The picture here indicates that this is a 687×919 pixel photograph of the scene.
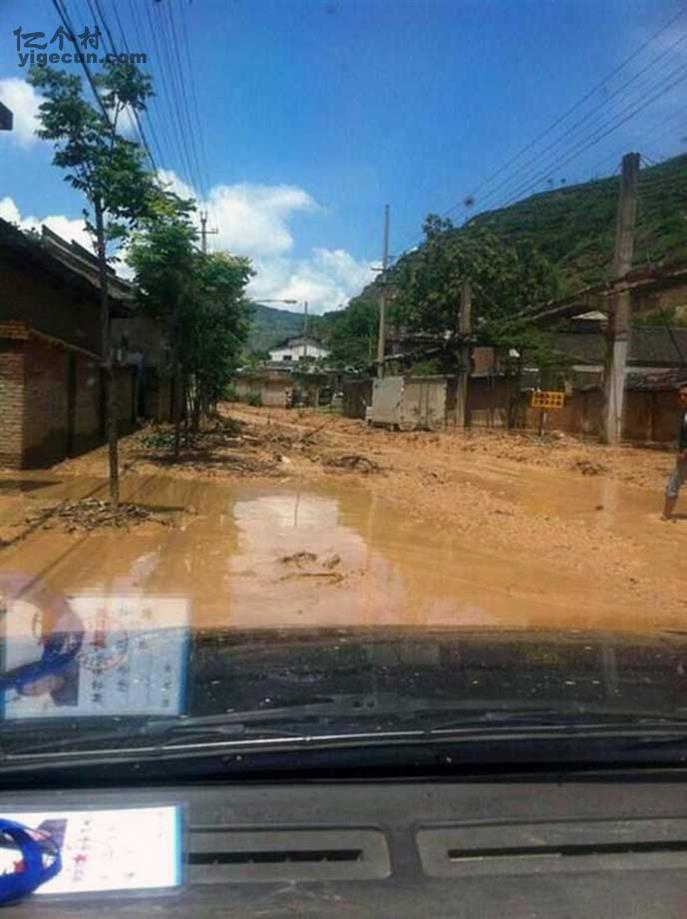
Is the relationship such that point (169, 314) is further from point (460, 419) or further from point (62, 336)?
point (460, 419)

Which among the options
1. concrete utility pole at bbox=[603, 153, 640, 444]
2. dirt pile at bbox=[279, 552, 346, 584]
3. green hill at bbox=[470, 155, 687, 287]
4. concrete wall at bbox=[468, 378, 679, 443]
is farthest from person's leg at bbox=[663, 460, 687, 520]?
green hill at bbox=[470, 155, 687, 287]

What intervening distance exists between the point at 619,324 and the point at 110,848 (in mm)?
30571

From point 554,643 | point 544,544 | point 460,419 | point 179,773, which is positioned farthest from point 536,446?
point 179,773

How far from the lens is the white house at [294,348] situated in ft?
354

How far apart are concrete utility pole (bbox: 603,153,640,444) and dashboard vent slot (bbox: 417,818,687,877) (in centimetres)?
2913

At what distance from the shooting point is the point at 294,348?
117 metres

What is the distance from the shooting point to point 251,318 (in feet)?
91.8

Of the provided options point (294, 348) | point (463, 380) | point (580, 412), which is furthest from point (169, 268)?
point (294, 348)

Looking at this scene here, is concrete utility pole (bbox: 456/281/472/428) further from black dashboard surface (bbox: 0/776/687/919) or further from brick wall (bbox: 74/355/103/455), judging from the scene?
black dashboard surface (bbox: 0/776/687/919)

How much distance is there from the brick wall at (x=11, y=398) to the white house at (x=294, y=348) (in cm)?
8828

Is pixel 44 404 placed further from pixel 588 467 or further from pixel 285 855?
pixel 285 855

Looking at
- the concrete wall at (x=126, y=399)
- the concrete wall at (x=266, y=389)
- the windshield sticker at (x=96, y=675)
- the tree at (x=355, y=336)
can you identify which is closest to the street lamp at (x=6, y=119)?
the windshield sticker at (x=96, y=675)

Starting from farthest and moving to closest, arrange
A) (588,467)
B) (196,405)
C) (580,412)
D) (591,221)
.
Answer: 1. (591,221)
2. (580,412)
3. (196,405)
4. (588,467)

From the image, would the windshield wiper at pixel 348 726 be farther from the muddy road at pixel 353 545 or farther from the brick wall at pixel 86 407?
the brick wall at pixel 86 407
